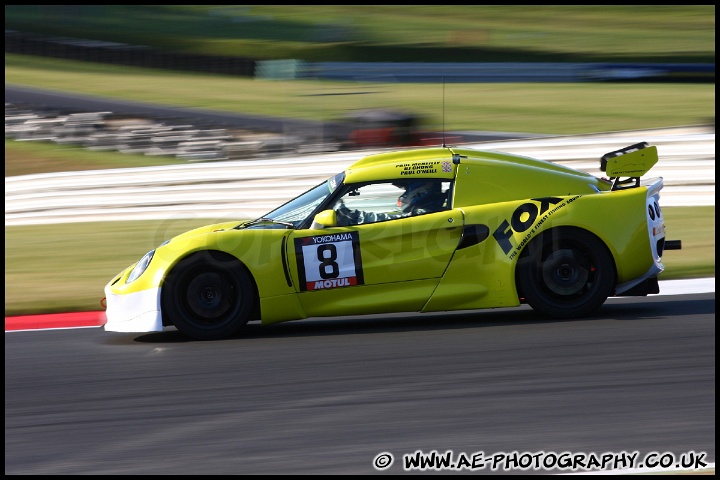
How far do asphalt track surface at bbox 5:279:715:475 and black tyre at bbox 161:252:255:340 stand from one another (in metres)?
0.19

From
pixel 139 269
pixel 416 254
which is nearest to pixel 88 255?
pixel 139 269

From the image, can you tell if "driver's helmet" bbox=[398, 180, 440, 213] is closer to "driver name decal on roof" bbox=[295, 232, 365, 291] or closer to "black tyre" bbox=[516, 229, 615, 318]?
"driver name decal on roof" bbox=[295, 232, 365, 291]

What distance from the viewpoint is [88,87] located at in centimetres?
2564

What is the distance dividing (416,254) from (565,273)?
1.14m

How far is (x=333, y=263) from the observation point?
21.5 ft

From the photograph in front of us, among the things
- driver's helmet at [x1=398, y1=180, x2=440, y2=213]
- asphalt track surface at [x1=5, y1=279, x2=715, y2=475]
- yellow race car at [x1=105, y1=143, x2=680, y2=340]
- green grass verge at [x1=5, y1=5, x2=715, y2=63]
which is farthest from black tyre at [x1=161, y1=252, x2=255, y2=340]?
green grass verge at [x1=5, y1=5, x2=715, y2=63]

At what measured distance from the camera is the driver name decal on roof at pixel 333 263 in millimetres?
6539

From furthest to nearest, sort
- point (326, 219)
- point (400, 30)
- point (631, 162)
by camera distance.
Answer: point (400, 30) < point (631, 162) < point (326, 219)

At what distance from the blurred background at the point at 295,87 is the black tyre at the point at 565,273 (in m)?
1.83

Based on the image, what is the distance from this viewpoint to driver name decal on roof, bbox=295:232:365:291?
6.54 metres

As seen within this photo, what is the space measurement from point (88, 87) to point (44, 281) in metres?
17.2

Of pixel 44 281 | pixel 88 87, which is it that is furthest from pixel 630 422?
pixel 88 87

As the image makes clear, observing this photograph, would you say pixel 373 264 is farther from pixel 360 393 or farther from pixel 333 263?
pixel 360 393

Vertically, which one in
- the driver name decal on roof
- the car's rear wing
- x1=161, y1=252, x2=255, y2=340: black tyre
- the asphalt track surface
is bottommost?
the asphalt track surface
